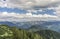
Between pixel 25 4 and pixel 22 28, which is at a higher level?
pixel 25 4

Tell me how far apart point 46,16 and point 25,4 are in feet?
3.36

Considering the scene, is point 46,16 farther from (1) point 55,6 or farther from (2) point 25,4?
(2) point 25,4

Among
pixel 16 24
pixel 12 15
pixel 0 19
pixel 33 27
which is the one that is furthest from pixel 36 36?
pixel 0 19

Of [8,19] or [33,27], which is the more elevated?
[8,19]

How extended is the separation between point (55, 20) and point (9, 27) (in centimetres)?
195

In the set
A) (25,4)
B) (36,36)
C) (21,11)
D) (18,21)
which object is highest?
(25,4)

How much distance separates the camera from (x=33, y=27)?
4.51m

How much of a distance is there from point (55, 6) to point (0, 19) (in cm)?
237

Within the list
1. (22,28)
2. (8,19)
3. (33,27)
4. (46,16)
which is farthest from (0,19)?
(46,16)

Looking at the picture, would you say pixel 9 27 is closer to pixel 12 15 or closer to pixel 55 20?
pixel 12 15

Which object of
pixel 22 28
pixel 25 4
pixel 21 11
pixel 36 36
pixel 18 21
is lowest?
pixel 36 36

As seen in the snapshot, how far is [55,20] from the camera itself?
15.0ft

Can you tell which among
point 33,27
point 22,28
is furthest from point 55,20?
point 22,28

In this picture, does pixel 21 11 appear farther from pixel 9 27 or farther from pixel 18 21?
pixel 9 27
